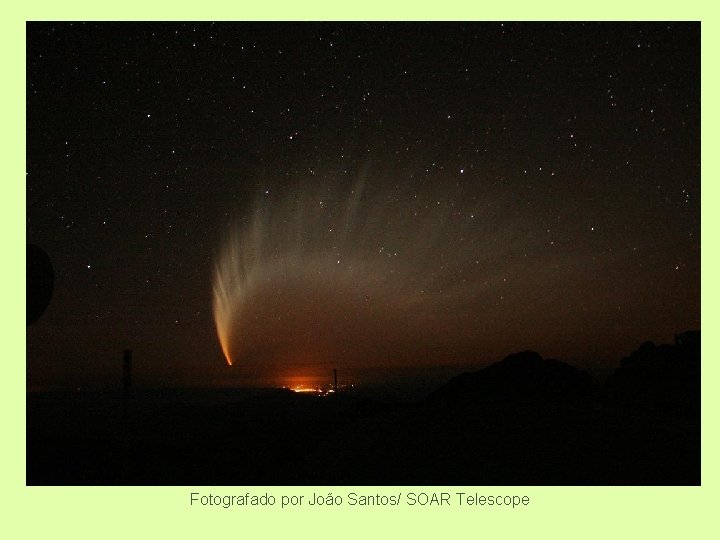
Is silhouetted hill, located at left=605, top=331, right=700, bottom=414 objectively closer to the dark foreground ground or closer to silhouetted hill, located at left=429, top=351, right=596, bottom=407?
the dark foreground ground

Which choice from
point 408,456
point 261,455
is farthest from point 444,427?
point 261,455

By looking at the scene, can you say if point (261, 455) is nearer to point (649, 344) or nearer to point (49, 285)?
point (49, 285)

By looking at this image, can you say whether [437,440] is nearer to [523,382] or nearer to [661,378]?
[523,382]

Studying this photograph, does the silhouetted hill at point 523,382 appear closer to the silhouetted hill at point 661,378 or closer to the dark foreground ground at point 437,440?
the dark foreground ground at point 437,440

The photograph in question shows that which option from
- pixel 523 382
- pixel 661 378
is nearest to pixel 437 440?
pixel 523 382
